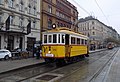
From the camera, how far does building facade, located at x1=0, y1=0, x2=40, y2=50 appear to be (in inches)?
1276

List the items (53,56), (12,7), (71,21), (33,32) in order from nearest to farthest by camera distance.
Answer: (53,56) < (12,7) < (33,32) < (71,21)

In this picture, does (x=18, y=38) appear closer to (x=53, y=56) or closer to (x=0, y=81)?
(x=53, y=56)

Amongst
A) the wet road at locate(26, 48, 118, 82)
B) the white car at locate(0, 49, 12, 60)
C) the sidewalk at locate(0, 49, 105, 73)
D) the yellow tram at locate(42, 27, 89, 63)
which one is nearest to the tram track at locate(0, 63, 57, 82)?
the sidewalk at locate(0, 49, 105, 73)

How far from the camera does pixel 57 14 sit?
5500 cm

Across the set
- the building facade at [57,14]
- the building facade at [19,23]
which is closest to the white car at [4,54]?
the building facade at [19,23]

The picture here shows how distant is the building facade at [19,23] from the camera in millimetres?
32406

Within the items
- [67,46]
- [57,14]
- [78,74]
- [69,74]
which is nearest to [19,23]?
[67,46]

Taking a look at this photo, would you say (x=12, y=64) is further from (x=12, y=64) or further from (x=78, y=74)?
(x=78, y=74)

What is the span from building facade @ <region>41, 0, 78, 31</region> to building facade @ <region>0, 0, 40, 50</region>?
318cm

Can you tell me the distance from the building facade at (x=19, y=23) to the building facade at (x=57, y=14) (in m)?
3.18

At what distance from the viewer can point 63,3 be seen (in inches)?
2351

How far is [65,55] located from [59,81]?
7.78 metres

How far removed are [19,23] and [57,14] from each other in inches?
780

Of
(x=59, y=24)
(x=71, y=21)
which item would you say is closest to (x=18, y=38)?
(x=59, y=24)
